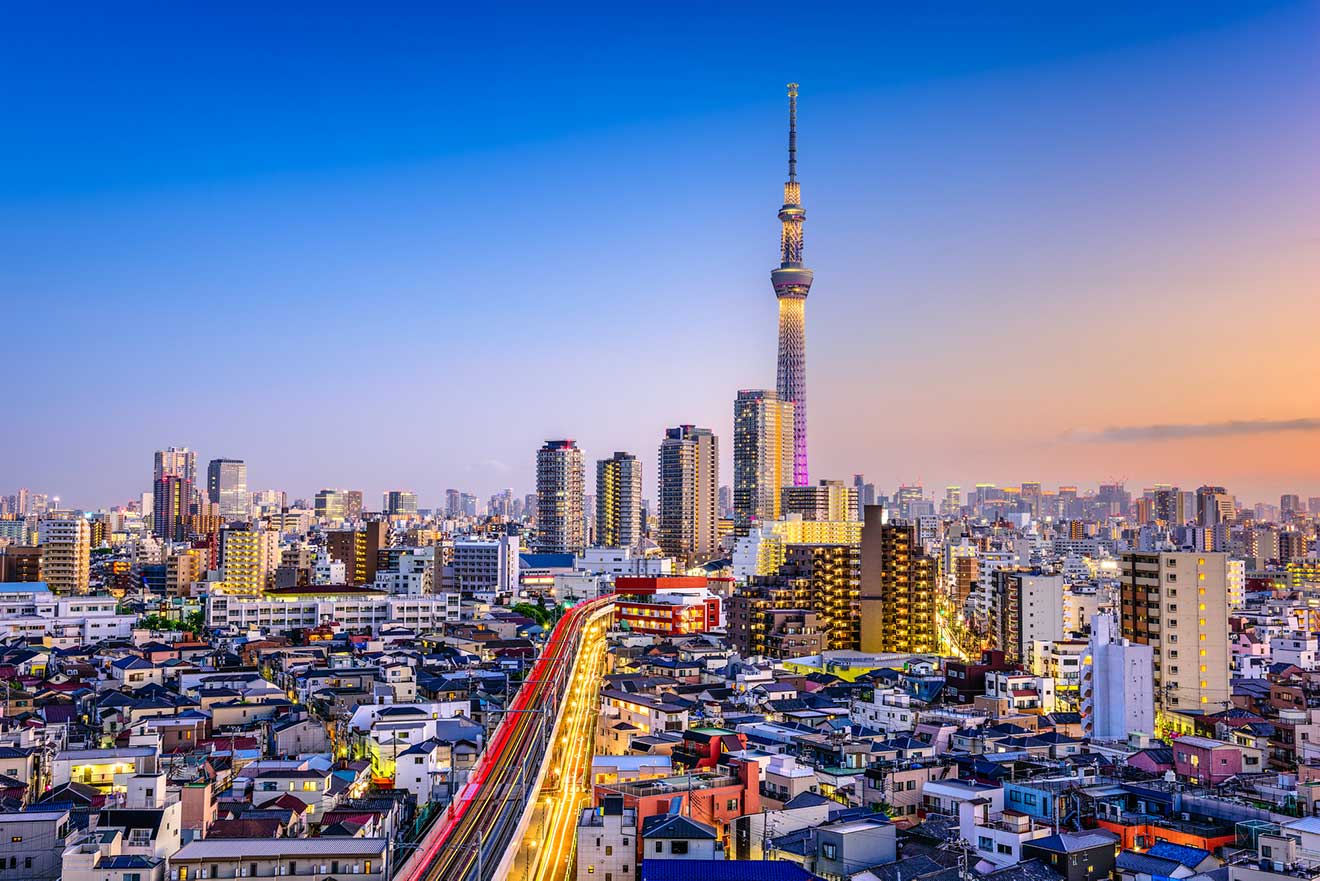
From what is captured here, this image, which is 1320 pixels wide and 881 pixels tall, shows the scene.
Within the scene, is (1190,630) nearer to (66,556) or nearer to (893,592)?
(893,592)

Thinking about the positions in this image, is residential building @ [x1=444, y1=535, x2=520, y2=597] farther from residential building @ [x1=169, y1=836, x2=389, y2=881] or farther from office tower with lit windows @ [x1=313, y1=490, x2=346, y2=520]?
office tower with lit windows @ [x1=313, y1=490, x2=346, y2=520]

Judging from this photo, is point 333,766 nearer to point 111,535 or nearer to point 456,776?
point 456,776

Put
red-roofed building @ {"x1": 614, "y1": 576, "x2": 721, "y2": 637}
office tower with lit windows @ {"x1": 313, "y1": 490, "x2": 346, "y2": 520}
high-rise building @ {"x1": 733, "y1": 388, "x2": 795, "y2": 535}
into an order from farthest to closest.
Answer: office tower with lit windows @ {"x1": 313, "y1": 490, "x2": 346, "y2": 520} < high-rise building @ {"x1": 733, "y1": 388, "x2": 795, "y2": 535} < red-roofed building @ {"x1": 614, "y1": 576, "x2": 721, "y2": 637}

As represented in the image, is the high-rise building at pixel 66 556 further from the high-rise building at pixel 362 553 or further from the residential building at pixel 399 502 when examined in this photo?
the residential building at pixel 399 502

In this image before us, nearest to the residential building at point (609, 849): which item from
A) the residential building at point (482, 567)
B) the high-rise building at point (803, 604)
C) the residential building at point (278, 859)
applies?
the residential building at point (278, 859)

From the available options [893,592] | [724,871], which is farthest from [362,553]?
[724,871]

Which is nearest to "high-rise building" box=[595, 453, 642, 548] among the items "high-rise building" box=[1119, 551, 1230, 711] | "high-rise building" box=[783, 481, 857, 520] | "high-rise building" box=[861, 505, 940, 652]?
"high-rise building" box=[783, 481, 857, 520]

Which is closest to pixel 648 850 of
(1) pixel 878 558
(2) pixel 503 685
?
(2) pixel 503 685
